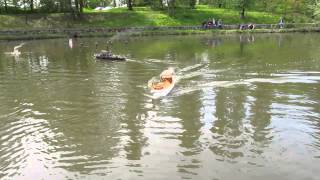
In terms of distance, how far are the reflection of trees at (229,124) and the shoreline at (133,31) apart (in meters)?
52.7

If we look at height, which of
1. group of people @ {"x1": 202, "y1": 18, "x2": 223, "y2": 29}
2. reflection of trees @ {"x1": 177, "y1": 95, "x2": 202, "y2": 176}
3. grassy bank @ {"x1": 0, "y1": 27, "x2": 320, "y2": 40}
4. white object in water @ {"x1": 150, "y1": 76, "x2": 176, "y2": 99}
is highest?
group of people @ {"x1": 202, "y1": 18, "x2": 223, "y2": 29}

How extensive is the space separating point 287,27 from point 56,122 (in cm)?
7296

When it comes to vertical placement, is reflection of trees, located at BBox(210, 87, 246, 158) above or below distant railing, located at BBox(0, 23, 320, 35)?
below

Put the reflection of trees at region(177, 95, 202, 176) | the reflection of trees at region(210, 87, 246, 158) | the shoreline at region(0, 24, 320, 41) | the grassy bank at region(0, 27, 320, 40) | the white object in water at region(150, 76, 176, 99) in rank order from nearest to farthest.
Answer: the reflection of trees at region(177, 95, 202, 176) → the reflection of trees at region(210, 87, 246, 158) → the white object in water at region(150, 76, 176, 99) → the grassy bank at region(0, 27, 320, 40) → the shoreline at region(0, 24, 320, 41)

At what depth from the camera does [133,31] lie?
86062 mm

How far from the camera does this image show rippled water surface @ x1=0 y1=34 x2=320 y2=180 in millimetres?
19781

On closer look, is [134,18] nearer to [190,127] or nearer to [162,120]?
[162,120]

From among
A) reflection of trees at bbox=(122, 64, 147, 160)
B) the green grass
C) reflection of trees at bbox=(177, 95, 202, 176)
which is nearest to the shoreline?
the green grass

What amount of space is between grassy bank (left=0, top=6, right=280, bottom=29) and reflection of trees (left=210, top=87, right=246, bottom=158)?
60.2m

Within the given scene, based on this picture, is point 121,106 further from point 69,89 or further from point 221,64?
point 221,64

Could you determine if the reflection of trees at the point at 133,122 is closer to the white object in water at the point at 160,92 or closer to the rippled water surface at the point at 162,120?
the rippled water surface at the point at 162,120

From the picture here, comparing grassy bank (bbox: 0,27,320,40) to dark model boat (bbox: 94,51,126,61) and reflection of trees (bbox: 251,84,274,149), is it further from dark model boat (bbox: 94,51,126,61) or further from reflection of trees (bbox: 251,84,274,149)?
reflection of trees (bbox: 251,84,274,149)

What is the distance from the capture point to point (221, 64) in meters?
46.0

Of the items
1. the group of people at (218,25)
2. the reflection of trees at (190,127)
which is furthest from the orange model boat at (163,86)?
the group of people at (218,25)
